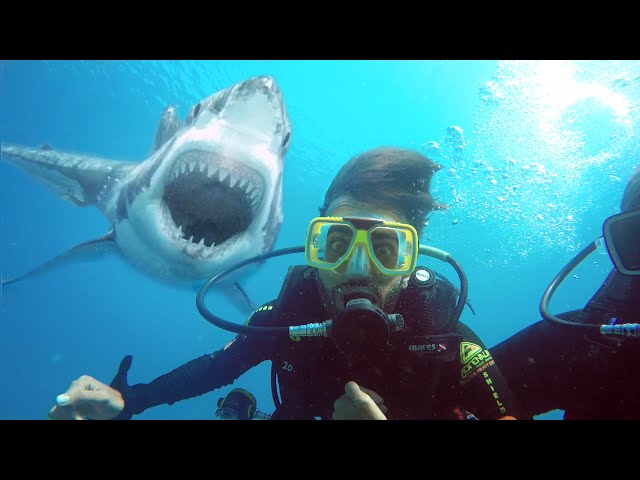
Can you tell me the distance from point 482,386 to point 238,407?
1.86m

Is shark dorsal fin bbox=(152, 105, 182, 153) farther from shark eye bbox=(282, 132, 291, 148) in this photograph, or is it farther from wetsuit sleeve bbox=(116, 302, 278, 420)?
wetsuit sleeve bbox=(116, 302, 278, 420)

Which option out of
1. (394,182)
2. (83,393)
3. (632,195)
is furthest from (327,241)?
(632,195)

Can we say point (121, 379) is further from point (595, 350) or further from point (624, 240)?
point (624, 240)

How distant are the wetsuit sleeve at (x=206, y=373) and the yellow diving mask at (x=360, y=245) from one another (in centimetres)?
80

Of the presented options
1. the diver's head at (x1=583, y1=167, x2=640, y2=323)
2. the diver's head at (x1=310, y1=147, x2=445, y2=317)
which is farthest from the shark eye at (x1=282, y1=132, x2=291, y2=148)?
the diver's head at (x1=583, y1=167, x2=640, y2=323)

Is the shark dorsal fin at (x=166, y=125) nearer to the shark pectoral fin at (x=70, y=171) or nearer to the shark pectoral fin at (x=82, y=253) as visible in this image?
the shark pectoral fin at (x=70, y=171)

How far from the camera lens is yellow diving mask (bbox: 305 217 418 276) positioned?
2.63m

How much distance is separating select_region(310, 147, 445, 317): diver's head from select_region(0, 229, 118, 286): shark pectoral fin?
282cm

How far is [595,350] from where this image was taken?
287 centimetres

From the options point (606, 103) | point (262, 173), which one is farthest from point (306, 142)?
point (262, 173)
